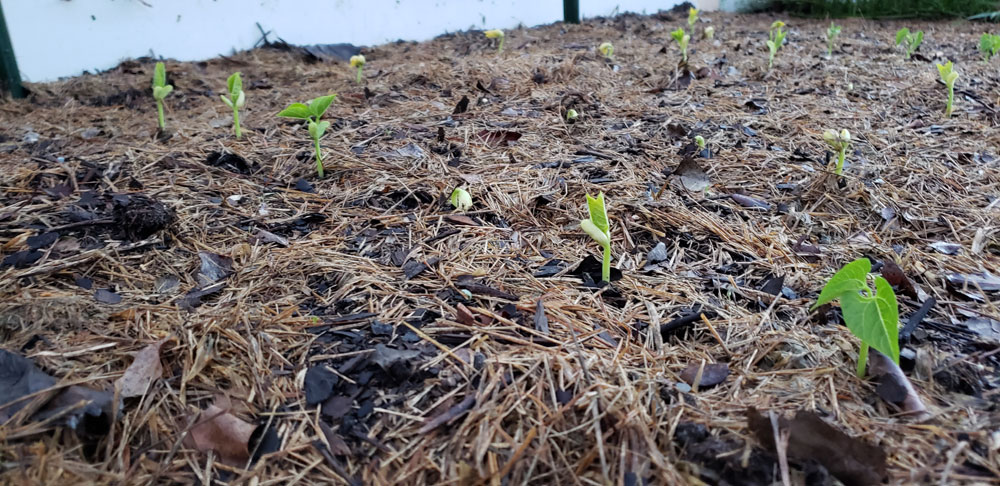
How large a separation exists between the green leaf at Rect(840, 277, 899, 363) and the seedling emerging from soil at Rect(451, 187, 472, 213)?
43.9 inches

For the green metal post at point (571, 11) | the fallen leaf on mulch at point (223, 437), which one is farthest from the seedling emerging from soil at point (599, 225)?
the green metal post at point (571, 11)

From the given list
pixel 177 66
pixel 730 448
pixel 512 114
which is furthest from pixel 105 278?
pixel 177 66

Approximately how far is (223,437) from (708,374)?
899mm

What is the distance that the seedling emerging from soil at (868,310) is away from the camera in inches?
39.1

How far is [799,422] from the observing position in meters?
0.92

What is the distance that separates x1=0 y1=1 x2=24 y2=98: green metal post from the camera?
3.06 m

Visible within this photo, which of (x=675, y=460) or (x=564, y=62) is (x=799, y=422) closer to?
(x=675, y=460)

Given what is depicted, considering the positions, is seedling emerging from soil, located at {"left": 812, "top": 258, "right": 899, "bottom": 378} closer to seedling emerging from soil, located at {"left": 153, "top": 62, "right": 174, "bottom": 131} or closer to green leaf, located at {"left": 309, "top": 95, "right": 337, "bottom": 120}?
green leaf, located at {"left": 309, "top": 95, "right": 337, "bottom": 120}

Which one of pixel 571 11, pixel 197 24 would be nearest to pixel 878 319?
pixel 197 24

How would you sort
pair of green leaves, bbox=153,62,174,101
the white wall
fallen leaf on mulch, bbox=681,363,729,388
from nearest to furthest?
fallen leaf on mulch, bbox=681,363,729,388
pair of green leaves, bbox=153,62,174,101
the white wall

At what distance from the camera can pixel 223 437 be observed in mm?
993

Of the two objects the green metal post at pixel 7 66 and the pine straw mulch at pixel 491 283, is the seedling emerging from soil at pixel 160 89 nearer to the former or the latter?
the pine straw mulch at pixel 491 283

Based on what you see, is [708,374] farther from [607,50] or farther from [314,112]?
[607,50]

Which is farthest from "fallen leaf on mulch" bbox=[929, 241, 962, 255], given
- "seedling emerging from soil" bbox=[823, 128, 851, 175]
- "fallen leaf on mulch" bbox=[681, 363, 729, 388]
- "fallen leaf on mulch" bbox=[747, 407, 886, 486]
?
"fallen leaf on mulch" bbox=[747, 407, 886, 486]
